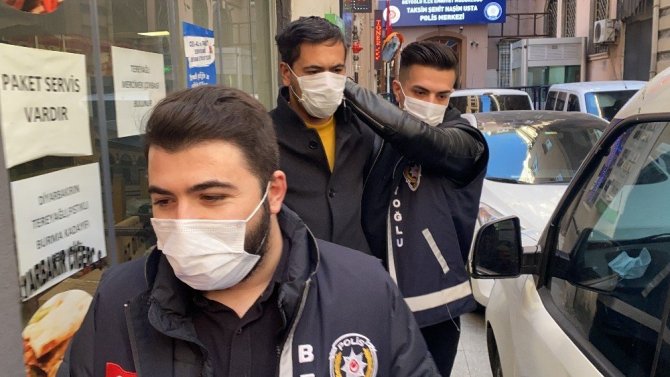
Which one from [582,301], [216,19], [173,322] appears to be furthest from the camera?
[216,19]

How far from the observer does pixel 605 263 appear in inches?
82.9

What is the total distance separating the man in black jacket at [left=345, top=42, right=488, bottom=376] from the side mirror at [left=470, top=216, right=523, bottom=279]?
0.23 metres

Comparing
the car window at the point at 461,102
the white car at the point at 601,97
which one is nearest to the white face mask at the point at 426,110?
the white car at the point at 601,97

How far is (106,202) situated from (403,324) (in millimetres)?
2044

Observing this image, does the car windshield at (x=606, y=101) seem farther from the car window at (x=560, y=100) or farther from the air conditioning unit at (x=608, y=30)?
the air conditioning unit at (x=608, y=30)

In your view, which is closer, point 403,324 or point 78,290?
point 403,324

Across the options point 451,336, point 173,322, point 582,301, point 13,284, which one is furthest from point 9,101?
point 582,301

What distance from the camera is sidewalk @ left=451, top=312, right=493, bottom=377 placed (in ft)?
15.1

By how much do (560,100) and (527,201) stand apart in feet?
21.2

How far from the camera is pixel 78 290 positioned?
2.86 meters

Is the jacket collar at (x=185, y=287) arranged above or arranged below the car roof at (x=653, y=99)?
below

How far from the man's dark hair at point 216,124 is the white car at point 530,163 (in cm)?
352

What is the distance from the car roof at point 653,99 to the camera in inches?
71.6

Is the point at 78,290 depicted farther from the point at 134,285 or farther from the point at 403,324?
the point at 403,324
